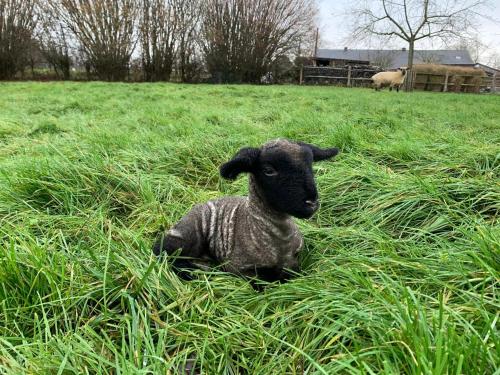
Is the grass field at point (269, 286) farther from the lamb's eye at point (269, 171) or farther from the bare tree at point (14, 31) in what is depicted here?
the bare tree at point (14, 31)

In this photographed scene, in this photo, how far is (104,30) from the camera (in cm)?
2225

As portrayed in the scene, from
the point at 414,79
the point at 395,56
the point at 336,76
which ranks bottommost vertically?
the point at 414,79

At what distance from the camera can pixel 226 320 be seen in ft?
5.70

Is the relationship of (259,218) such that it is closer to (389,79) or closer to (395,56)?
(389,79)

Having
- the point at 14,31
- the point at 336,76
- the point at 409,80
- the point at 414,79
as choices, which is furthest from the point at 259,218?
the point at 336,76

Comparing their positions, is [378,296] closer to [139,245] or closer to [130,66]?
[139,245]

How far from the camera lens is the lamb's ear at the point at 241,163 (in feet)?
6.58

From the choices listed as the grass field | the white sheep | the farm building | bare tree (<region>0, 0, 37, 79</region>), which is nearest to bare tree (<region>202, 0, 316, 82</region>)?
the white sheep

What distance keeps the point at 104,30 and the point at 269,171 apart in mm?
23520

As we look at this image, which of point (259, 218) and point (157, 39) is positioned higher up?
point (157, 39)

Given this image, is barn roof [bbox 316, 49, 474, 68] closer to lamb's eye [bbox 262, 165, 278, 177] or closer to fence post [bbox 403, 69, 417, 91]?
fence post [bbox 403, 69, 417, 91]

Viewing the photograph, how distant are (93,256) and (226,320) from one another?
72 cm

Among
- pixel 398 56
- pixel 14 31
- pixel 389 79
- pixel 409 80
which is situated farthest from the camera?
pixel 398 56

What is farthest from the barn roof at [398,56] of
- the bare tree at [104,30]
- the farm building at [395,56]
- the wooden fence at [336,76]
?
the bare tree at [104,30]
